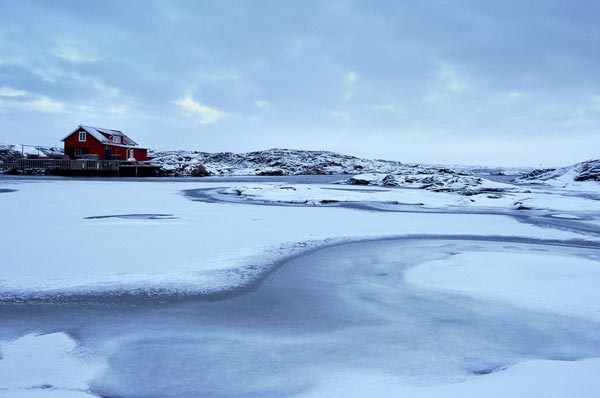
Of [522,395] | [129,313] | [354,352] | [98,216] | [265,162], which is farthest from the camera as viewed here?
[265,162]

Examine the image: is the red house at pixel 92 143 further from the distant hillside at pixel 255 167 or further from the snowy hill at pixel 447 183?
the snowy hill at pixel 447 183

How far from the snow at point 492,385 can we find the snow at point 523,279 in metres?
1.60

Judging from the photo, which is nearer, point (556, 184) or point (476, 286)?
point (476, 286)

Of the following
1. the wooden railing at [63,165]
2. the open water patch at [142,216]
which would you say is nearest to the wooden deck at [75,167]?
the wooden railing at [63,165]

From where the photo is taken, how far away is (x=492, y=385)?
2861 mm

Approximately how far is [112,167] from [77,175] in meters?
3.47

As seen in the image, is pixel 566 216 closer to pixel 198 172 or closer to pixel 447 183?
pixel 447 183

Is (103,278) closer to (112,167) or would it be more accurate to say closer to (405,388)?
(405,388)

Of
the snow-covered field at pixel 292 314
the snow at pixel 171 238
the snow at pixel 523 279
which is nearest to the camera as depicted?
the snow-covered field at pixel 292 314

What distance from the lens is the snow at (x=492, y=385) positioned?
2.73 m

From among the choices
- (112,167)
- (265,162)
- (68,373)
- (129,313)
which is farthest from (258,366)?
(265,162)

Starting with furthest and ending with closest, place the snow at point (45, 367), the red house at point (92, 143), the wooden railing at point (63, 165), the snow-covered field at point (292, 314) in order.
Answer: the red house at point (92, 143)
the wooden railing at point (63, 165)
the snow-covered field at point (292, 314)
the snow at point (45, 367)

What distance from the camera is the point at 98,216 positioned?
36.7ft

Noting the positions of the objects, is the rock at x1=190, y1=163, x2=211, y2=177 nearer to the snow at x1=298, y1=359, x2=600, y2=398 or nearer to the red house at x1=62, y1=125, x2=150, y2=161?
the red house at x1=62, y1=125, x2=150, y2=161
